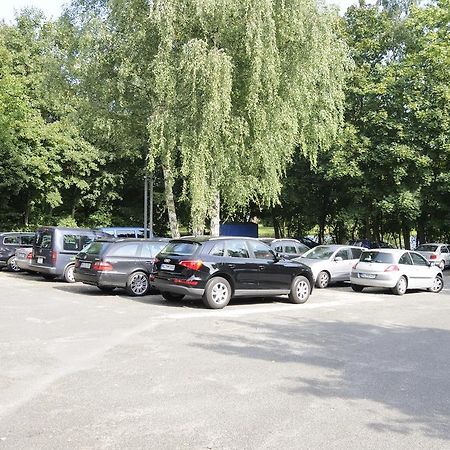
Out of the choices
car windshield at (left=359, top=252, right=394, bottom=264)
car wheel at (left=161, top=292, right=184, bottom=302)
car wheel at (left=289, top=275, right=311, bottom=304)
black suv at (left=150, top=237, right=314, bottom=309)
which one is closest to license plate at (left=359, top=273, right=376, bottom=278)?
car windshield at (left=359, top=252, right=394, bottom=264)

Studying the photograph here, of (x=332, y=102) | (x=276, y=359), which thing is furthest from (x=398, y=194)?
(x=276, y=359)

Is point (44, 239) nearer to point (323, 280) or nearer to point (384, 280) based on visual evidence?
point (323, 280)

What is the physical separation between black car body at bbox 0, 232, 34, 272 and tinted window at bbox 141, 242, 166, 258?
29.2 feet

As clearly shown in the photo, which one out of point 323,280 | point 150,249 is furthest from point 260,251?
point 323,280

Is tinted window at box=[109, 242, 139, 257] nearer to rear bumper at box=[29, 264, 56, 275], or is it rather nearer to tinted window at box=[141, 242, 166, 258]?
tinted window at box=[141, 242, 166, 258]

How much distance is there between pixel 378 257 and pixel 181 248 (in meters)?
7.51

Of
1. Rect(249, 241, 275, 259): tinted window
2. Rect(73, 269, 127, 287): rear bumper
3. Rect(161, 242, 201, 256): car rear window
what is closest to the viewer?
Rect(161, 242, 201, 256): car rear window

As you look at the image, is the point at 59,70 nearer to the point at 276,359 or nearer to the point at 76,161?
the point at 76,161

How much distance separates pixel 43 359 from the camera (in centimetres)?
735

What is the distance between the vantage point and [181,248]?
42.5ft

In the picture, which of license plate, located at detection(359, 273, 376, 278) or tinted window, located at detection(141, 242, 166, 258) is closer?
tinted window, located at detection(141, 242, 166, 258)

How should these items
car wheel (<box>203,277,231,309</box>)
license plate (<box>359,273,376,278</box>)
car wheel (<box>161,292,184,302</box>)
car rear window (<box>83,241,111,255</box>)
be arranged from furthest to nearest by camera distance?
license plate (<box>359,273,376,278</box>)
car rear window (<box>83,241,111,255</box>)
car wheel (<box>161,292,184,302</box>)
car wheel (<box>203,277,231,309</box>)

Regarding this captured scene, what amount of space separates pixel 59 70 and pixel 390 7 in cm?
2404

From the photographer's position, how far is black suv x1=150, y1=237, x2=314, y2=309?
12.4m
